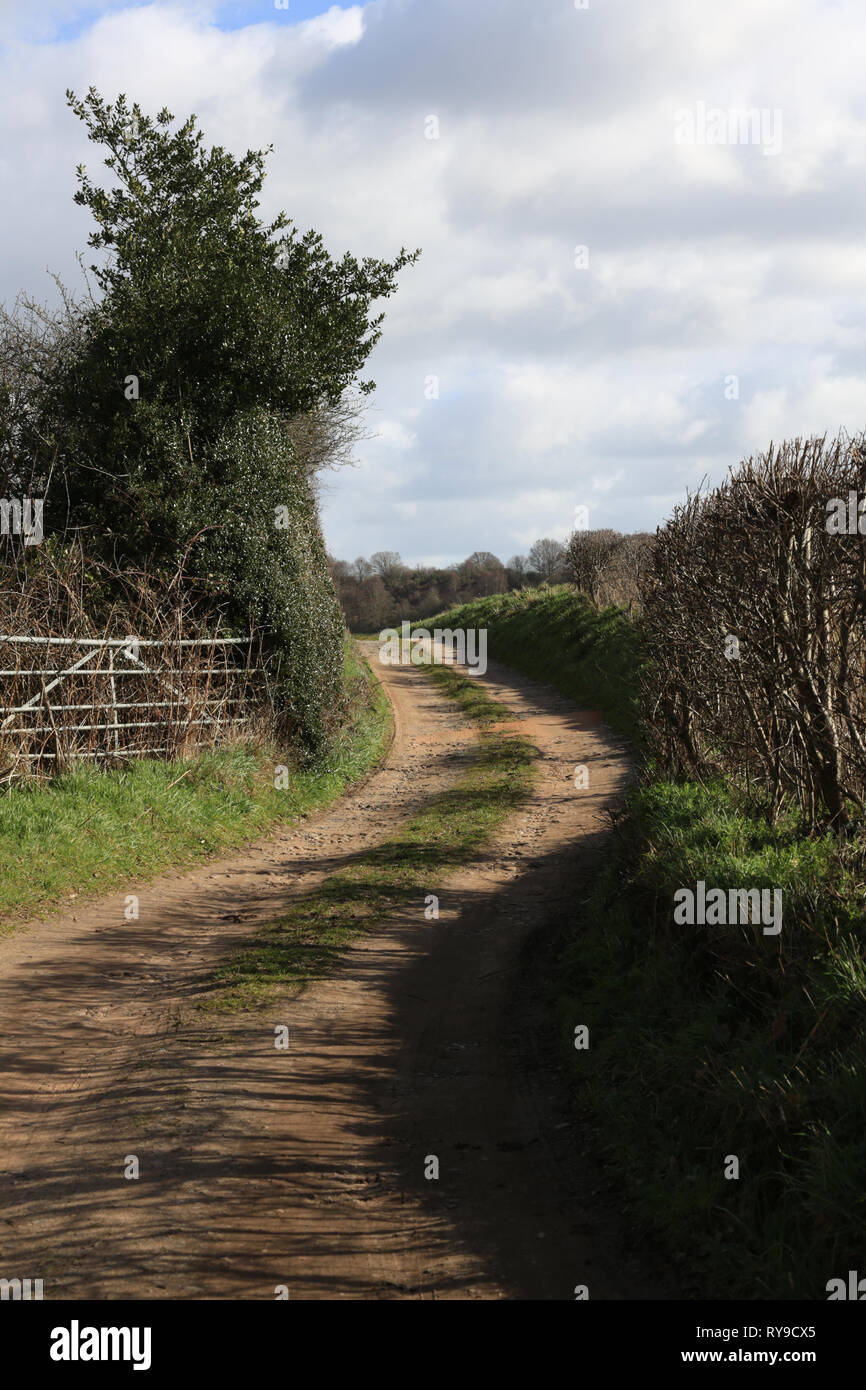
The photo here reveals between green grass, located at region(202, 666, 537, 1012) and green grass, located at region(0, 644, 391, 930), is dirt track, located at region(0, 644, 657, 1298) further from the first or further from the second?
green grass, located at region(0, 644, 391, 930)

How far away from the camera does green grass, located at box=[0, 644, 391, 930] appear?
9.73 m

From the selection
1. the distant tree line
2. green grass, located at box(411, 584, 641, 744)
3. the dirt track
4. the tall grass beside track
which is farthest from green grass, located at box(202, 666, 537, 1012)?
the distant tree line

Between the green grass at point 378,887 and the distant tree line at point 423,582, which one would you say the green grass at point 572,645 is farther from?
the distant tree line at point 423,582

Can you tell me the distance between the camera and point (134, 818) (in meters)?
11.3

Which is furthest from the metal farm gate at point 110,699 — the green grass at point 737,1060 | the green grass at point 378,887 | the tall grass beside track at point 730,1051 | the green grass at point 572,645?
the green grass at point 737,1060

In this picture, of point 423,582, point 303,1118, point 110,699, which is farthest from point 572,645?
point 423,582

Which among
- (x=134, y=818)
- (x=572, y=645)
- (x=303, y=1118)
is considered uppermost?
(x=572, y=645)

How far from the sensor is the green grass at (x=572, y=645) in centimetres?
2019

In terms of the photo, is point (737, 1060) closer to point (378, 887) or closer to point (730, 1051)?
point (730, 1051)

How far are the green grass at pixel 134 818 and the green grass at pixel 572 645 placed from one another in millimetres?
5094

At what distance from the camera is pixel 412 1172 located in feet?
15.8

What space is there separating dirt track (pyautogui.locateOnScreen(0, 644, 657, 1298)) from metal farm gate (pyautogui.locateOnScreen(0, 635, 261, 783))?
271 cm

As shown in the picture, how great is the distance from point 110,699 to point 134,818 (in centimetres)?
182
